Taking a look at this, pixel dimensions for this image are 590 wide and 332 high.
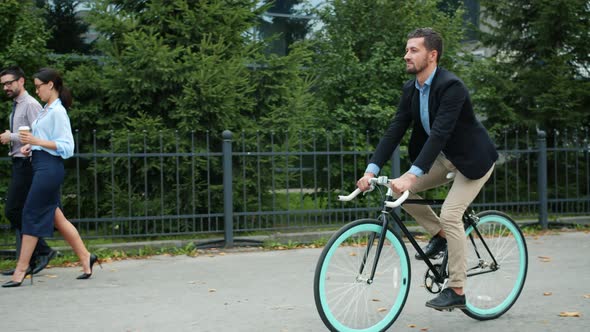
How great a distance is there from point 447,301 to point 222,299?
2016mm

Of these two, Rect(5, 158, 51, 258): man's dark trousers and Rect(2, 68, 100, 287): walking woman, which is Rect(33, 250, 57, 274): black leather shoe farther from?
Rect(2, 68, 100, 287): walking woman

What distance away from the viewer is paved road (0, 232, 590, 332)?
5.10 meters

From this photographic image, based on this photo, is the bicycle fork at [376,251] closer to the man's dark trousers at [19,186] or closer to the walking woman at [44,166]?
the walking woman at [44,166]

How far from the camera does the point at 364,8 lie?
37.3 feet

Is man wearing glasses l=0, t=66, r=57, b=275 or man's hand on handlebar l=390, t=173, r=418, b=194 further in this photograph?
man wearing glasses l=0, t=66, r=57, b=275

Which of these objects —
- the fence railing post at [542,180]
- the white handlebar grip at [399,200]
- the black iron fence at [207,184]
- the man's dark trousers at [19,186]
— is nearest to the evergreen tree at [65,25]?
the black iron fence at [207,184]

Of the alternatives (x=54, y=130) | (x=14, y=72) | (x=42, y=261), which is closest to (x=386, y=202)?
(x=54, y=130)

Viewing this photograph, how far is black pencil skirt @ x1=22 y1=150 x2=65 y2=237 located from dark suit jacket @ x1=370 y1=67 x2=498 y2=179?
10.1 ft

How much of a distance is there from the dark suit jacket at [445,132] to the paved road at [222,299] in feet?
3.66

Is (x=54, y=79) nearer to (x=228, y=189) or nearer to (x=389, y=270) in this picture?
(x=228, y=189)

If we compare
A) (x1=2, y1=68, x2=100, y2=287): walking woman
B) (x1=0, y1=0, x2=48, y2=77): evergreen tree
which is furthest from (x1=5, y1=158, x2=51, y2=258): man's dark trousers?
(x1=0, y1=0, x2=48, y2=77): evergreen tree

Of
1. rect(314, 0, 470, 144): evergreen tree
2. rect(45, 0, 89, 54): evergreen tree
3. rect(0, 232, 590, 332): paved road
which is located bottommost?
rect(0, 232, 590, 332): paved road

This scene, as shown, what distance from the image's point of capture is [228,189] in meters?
8.81

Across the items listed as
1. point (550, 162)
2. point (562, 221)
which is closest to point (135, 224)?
point (562, 221)
